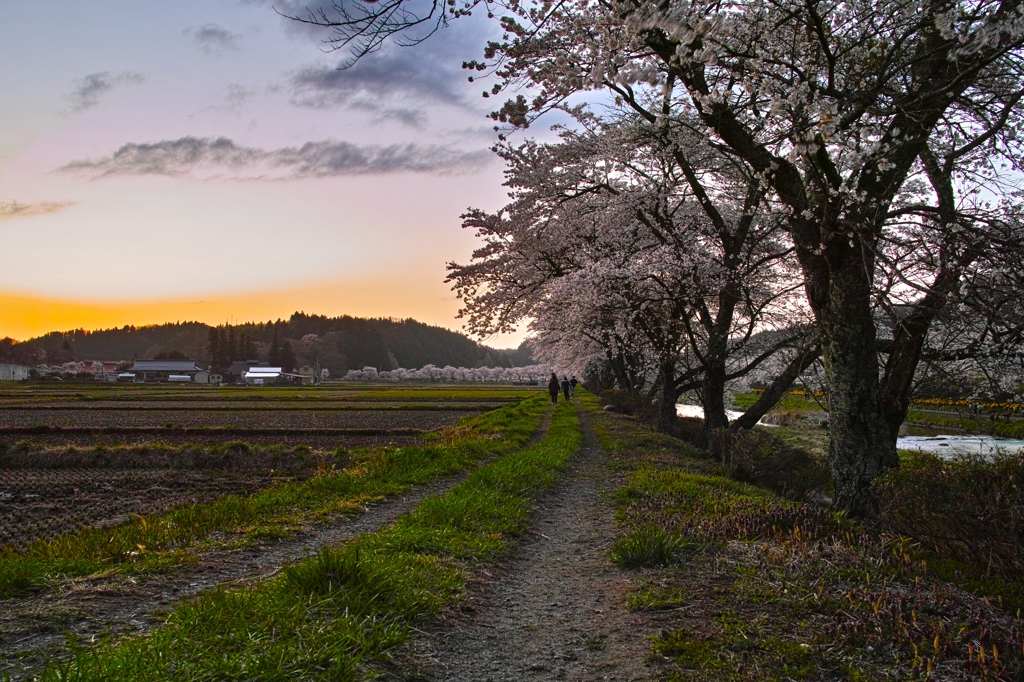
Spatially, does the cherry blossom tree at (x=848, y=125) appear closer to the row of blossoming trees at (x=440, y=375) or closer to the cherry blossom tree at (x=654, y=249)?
the cherry blossom tree at (x=654, y=249)

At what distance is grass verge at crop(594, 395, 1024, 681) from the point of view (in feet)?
11.4

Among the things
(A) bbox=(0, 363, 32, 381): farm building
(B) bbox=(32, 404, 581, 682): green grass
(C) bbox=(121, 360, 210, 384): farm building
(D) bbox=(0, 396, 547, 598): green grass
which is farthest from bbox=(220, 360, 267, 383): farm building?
(B) bbox=(32, 404, 581, 682): green grass

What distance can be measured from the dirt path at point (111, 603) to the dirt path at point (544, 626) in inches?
68.9

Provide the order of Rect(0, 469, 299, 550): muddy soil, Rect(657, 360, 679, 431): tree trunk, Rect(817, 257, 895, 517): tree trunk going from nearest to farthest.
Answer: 1. Rect(817, 257, 895, 517): tree trunk
2. Rect(0, 469, 299, 550): muddy soil
3. Rect(657, 360, 679, 431): tree trunk

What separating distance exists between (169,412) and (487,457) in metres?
29.7

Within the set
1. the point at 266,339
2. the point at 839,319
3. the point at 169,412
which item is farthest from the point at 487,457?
the point at 266,339

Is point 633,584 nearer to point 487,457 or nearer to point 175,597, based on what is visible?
point 175,597

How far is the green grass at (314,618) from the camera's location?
2977 millimetres

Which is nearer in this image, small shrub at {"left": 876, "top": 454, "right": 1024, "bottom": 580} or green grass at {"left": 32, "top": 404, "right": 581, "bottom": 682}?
green grass at {"left": 32, "top": 404, "right": 581, "bottom": 682}

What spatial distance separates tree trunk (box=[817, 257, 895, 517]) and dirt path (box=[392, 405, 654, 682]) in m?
3.76

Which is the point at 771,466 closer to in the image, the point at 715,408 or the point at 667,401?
the point at 715,408

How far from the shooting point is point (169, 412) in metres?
35.5

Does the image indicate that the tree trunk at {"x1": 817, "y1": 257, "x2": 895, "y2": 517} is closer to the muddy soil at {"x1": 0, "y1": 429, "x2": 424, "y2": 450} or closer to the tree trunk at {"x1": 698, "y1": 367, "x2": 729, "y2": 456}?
the tree trunk at {"x1": 698, "y1": 367, "x2": 729, "y2": 456}

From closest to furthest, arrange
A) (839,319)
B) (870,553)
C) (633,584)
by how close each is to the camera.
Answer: (633,584) < (870,553) < (839,319)
